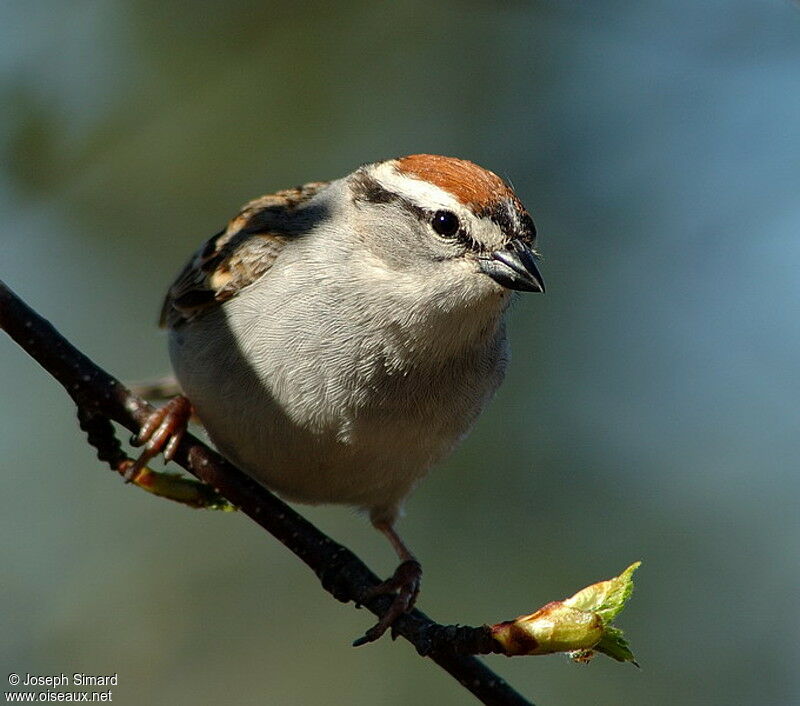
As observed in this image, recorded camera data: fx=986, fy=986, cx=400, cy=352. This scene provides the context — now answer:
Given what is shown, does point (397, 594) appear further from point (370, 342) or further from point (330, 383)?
point (370, 342)

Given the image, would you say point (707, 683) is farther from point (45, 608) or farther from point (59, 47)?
point (59, 47)

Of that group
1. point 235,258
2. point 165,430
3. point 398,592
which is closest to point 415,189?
point 235,258

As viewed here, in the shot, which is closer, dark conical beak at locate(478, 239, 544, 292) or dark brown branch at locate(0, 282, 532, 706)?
dark brown branch at locate(0, 282, 532, 706)

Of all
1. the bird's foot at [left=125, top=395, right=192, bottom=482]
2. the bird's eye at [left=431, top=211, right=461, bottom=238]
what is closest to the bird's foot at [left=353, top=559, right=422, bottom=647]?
the bird's foot at [left=125, top=395, right=192, bottom=482]

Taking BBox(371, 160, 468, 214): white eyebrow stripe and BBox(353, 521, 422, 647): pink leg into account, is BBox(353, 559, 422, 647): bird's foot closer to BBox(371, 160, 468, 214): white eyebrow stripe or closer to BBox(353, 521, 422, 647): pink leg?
BBox(353, 521, 422, 647): pink leg

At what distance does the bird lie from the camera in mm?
4324

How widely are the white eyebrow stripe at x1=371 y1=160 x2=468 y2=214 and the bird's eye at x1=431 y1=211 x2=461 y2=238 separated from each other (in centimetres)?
3

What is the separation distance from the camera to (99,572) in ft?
25.6

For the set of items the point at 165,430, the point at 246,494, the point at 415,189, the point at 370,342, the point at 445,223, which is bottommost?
the point at 246,494

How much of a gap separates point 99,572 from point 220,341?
12.8ft

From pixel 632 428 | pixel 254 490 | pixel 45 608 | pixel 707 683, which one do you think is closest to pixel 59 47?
pixel 254 490

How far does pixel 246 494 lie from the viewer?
4043mm

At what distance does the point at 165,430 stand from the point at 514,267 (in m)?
1.75

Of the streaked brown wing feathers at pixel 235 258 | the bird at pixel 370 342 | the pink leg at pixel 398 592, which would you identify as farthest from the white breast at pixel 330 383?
the pink leg at pixel 398 592
